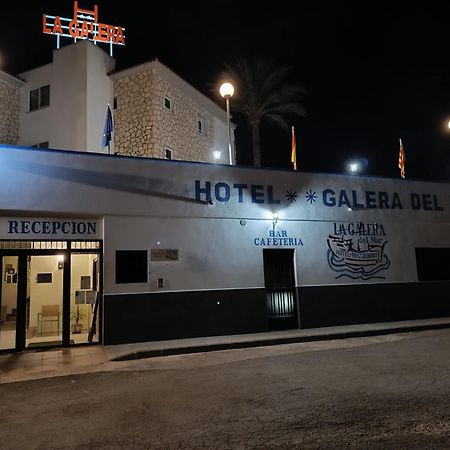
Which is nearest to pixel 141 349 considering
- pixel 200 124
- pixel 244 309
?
pixel 244 309

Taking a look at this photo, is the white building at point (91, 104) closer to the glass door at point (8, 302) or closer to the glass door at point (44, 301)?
the glass door at point (44, 301)

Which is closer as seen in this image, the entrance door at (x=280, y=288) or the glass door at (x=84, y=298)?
the glass door at (x=84, y=298)

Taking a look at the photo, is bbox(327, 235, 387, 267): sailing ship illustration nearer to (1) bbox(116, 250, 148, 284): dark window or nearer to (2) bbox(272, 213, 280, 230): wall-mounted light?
(2) bbox(272, 213, 280, 230): wall-mounted light

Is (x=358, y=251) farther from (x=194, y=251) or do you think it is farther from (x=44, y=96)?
(x=44, y=96)

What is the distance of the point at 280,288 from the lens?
1338 cm

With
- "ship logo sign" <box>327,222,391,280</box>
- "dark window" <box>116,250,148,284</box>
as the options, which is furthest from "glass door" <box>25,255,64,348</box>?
"ship logo sign" <box>327,222,391,280</box>

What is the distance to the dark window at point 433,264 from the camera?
15.3m

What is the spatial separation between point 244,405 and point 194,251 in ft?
21.8

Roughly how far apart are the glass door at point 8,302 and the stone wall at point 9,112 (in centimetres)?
1279

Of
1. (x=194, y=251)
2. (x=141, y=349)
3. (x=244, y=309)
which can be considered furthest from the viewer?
(x=244, y=309)

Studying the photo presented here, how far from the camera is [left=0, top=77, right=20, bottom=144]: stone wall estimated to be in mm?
21575

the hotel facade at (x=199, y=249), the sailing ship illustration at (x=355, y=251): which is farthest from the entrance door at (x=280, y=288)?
the sailing ship illustration at (x=355, y=251)

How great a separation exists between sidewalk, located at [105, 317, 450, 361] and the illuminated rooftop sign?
56.7ft

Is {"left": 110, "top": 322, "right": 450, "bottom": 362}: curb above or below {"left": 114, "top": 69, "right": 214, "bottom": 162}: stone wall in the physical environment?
below
